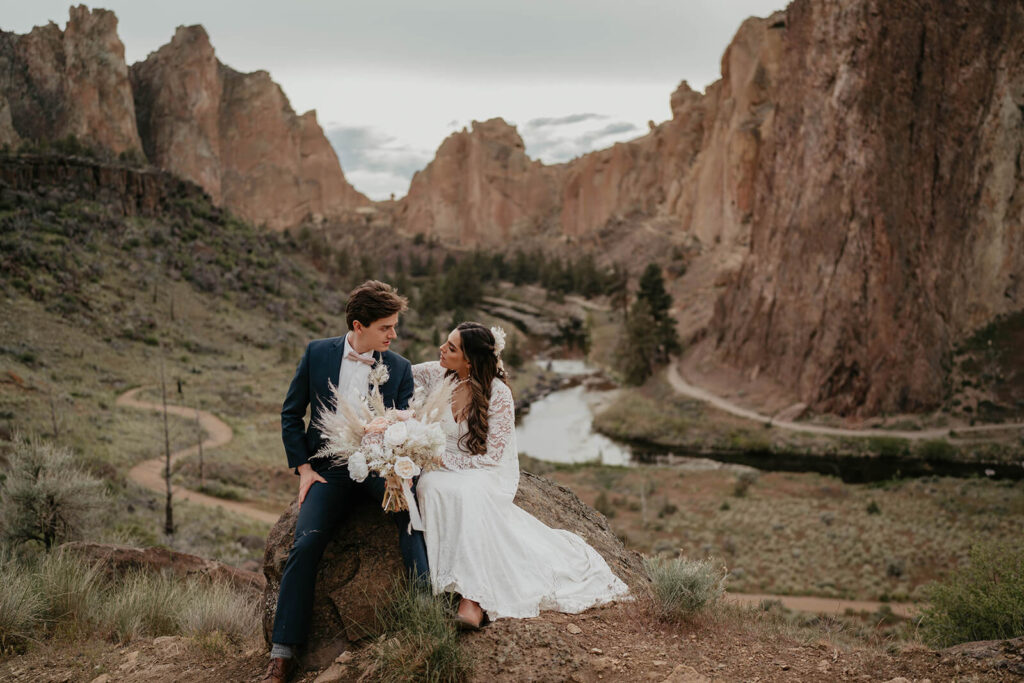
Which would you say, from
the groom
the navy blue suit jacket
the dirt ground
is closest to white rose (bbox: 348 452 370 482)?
the groom

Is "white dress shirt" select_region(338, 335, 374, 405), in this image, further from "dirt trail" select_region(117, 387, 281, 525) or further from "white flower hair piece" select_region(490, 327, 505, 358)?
"dirt trail" select_region(117, 387, 281, 525)

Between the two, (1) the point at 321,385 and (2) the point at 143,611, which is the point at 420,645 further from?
(2) the point at 143,611

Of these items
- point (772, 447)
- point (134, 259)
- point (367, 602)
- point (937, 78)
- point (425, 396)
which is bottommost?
point (772, 447)

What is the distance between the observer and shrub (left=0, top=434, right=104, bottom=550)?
848 centimetres

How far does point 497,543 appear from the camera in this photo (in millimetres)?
4379

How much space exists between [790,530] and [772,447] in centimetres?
1412

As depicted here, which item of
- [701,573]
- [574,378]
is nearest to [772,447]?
[574,378]

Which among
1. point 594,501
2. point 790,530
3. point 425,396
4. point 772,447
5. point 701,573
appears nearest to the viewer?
point 425,396

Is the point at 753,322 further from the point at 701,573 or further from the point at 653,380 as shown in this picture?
the point at 701,573

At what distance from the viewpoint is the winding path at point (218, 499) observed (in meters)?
17.2

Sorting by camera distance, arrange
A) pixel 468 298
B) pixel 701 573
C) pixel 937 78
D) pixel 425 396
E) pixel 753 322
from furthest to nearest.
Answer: pixel 468 298
pixel 753 322
pixel 937 78
pixel 701 573
pixel 425 396

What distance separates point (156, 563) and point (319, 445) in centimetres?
376

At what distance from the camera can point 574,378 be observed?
58031mm

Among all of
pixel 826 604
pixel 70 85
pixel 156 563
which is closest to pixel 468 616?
pixel 156 563
